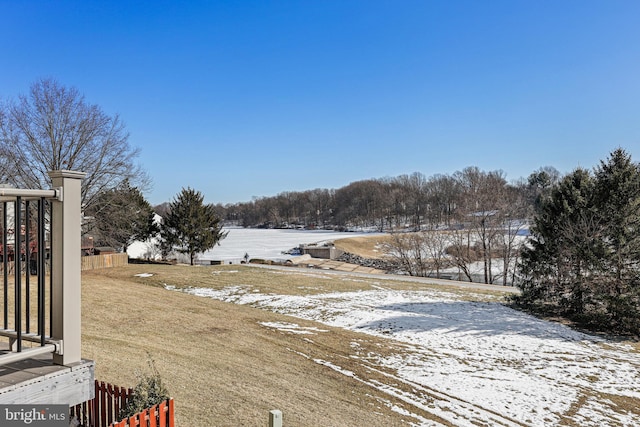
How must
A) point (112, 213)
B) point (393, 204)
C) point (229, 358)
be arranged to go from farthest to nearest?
point (393, 204)
point (112, 213)
point (229, 358)

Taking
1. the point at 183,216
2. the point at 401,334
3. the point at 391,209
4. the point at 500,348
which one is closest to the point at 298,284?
the point at 401,334

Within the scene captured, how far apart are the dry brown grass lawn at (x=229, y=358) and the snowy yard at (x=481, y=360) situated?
0.62 m

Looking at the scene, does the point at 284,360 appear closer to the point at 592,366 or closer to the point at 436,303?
the point at 592,366

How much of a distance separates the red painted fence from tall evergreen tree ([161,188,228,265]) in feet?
96.9

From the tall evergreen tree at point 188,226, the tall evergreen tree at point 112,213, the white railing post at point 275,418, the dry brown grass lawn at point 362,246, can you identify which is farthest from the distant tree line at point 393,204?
the white railing post at point 275,418

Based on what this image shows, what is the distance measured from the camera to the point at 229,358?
9500 millimetres

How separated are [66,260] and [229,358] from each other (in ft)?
23.1

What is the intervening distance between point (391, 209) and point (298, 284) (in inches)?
2562

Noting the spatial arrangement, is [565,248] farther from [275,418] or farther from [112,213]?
[112,213]

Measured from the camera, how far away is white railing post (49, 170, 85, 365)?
3.14 meters

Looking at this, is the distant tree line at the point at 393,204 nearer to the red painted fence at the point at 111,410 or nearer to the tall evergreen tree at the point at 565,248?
the tall evergreen tree at the point at 565,248

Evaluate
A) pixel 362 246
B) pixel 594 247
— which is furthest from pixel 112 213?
pixel 362 246

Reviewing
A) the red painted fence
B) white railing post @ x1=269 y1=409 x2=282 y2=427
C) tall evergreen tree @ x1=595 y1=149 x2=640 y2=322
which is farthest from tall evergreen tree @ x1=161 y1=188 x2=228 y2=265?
white railing post @ x1=269 y1=409 x2=282 y2=427

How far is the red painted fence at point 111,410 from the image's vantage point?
4.41 metres
